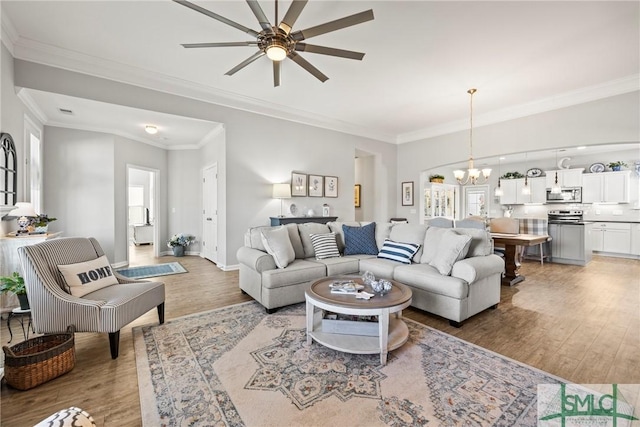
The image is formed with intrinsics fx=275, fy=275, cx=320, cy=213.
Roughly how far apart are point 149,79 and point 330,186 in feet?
12.2

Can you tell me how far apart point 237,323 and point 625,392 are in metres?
2.95

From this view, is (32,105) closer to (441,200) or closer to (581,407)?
(581,407)

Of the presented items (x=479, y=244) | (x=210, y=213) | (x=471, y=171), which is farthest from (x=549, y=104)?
(x=210, y=213)

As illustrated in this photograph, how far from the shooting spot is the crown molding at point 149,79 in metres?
3.23

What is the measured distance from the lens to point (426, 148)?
671cm

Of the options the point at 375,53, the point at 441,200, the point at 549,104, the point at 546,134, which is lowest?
the point at 441,200

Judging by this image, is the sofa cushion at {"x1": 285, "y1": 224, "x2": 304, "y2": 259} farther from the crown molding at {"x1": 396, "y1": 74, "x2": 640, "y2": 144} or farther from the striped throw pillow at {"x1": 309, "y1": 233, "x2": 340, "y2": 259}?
the crown molding at {"x1": 396, "y1": 74, "x2": 640, "y2": 144}

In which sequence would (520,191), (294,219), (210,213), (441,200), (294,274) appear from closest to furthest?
1. (294,274)
2. (294,219)
3. (210,213)
4. (520,191)
5. (441,200)

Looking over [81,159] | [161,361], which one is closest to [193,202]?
[81,159]

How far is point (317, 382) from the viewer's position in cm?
183

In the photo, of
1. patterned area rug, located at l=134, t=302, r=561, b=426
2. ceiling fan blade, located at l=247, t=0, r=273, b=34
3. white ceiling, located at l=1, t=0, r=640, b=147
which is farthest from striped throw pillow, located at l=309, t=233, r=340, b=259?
ceiling fan blade, located at l=247, t=0, r=273, b=34

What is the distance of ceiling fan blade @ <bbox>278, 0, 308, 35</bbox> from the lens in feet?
6.46

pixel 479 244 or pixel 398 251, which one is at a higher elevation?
pixel 479 244

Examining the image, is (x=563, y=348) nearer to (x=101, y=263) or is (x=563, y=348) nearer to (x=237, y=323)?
(x=237, y=323)
